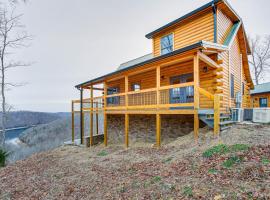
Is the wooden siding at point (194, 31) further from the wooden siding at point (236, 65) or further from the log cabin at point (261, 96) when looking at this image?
the log cabin at point (261, 96)

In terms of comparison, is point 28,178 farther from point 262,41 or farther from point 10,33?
point 262,41

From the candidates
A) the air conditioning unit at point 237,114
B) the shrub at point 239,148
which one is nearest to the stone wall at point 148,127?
the air conditioning unit at point 237,114

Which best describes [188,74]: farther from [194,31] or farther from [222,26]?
[222,26]

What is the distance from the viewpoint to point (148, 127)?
994 centimetres

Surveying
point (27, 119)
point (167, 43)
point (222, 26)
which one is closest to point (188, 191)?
point (222, 26)

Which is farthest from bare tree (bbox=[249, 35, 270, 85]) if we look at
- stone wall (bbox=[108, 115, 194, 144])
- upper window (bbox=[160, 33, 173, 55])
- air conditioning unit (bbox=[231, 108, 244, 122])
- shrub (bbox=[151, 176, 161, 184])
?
shrub (bbox=[151, 176, 161, 184])

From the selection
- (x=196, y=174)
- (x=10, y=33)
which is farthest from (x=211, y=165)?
(x=10, y=33)

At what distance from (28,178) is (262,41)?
112 feet

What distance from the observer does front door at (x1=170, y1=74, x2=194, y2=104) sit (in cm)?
898

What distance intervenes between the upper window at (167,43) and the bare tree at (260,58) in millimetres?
22562

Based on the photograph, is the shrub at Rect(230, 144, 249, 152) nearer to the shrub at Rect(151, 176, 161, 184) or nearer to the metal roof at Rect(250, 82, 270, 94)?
the shrub at Rect(151, 176, 161, 184)

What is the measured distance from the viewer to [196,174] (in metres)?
3.70

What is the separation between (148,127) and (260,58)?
2609 centimetres

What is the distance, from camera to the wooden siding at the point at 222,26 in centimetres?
858
